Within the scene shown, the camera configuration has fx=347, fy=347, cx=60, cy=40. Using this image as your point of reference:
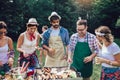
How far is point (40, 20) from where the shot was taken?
3972 cm

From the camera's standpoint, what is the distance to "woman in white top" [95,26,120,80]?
21.9ft

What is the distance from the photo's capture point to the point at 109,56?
267 inches

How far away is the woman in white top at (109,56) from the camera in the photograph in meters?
6.67

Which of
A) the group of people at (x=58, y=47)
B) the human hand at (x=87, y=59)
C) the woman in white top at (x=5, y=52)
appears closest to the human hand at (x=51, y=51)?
the group of people at (x=58, y=47)

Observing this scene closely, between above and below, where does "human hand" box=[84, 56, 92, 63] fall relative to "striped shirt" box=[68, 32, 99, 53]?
below

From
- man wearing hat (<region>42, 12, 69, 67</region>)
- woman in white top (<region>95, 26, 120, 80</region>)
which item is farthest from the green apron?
woman in white top (<region>95, 26, 120, 80</region>)

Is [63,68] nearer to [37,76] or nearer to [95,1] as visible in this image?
[37,76]

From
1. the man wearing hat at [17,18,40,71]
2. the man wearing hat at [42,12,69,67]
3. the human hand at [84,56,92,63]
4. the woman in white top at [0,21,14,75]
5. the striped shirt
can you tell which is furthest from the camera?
the man wearing hat at [42,12,69,67]

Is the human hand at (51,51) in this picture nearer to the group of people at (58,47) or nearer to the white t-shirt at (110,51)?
the group of people at (58,47)

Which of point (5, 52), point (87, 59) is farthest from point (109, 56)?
point (5, 52)

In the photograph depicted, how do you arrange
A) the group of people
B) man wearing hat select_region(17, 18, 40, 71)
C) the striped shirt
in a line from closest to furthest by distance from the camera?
the group of people → the striped shirt → man wearing hat select_region(17, 18, 40, 71)

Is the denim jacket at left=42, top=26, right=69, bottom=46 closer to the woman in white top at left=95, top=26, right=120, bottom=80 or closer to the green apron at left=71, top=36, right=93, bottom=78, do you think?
the green apron at left=71, top=36, right=93, bottom=78

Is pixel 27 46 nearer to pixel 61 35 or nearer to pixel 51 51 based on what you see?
pixel 51 51

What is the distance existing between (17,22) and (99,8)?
53.1 ft
